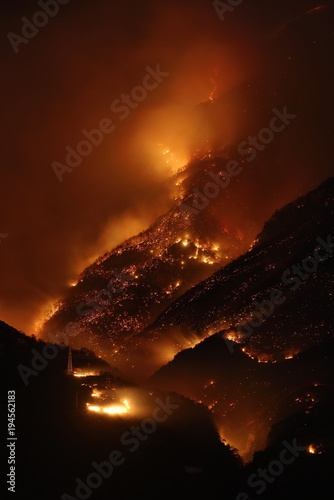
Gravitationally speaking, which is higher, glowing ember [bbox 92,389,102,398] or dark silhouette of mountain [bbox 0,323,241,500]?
glowing ember [bbox 92,389,102,398]

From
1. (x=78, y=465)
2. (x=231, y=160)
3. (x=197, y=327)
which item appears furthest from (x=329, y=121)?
(x=78, y=465)

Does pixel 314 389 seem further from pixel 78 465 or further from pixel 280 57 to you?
pixel 280 57

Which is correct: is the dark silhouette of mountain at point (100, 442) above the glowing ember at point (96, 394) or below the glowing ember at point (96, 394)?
below

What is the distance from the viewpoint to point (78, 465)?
48.0 feet

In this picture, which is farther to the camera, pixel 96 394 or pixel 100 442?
pixel 96 394

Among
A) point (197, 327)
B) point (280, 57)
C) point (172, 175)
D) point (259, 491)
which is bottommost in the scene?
point (259, 491)

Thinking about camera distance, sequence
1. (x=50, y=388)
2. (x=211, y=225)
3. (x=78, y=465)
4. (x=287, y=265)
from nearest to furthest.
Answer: (x=78, y=465) < (x=50, y=388) < (x=287, y=265) < (x=211, y=225)

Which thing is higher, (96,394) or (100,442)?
→ (96,394)

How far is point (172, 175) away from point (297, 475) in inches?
2614

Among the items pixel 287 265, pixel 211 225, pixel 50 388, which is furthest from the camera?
pixel 211 225

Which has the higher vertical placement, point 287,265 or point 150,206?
point 150,206

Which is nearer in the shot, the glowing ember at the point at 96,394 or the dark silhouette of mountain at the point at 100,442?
the dark silhouette of mountain at the point at 100,442

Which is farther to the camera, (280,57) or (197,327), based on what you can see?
(280,57)

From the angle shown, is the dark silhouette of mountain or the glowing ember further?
the glowing ember
